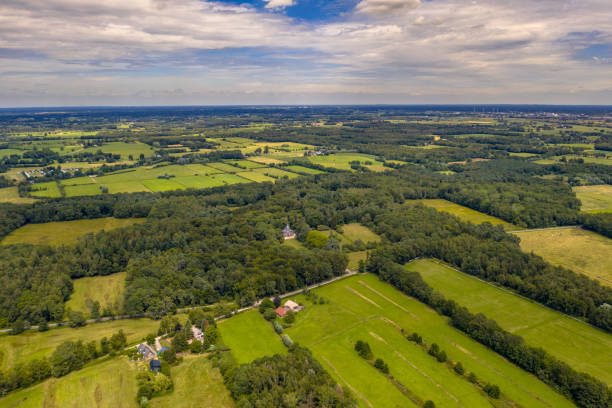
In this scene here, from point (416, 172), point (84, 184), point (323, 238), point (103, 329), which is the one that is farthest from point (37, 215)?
point (416, 172)

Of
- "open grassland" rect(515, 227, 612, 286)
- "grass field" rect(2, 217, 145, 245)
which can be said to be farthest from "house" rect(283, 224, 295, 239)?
"open grassland" rect(515, 227, 612, 286)

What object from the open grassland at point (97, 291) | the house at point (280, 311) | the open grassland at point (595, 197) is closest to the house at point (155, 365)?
the open grassland at point (97, 291)

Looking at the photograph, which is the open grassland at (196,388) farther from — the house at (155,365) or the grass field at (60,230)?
the grass field at (60,230)

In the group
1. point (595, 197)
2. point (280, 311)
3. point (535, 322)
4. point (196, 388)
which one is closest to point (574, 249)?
point (535, 322)

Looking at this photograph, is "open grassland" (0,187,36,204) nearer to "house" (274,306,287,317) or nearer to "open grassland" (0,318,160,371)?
"open grassland" (0,318,160,371)

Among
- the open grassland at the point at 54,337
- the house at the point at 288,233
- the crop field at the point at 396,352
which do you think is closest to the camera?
the crop field at the point at 396,352

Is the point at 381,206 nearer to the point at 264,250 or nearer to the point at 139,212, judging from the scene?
the point at 264,250
